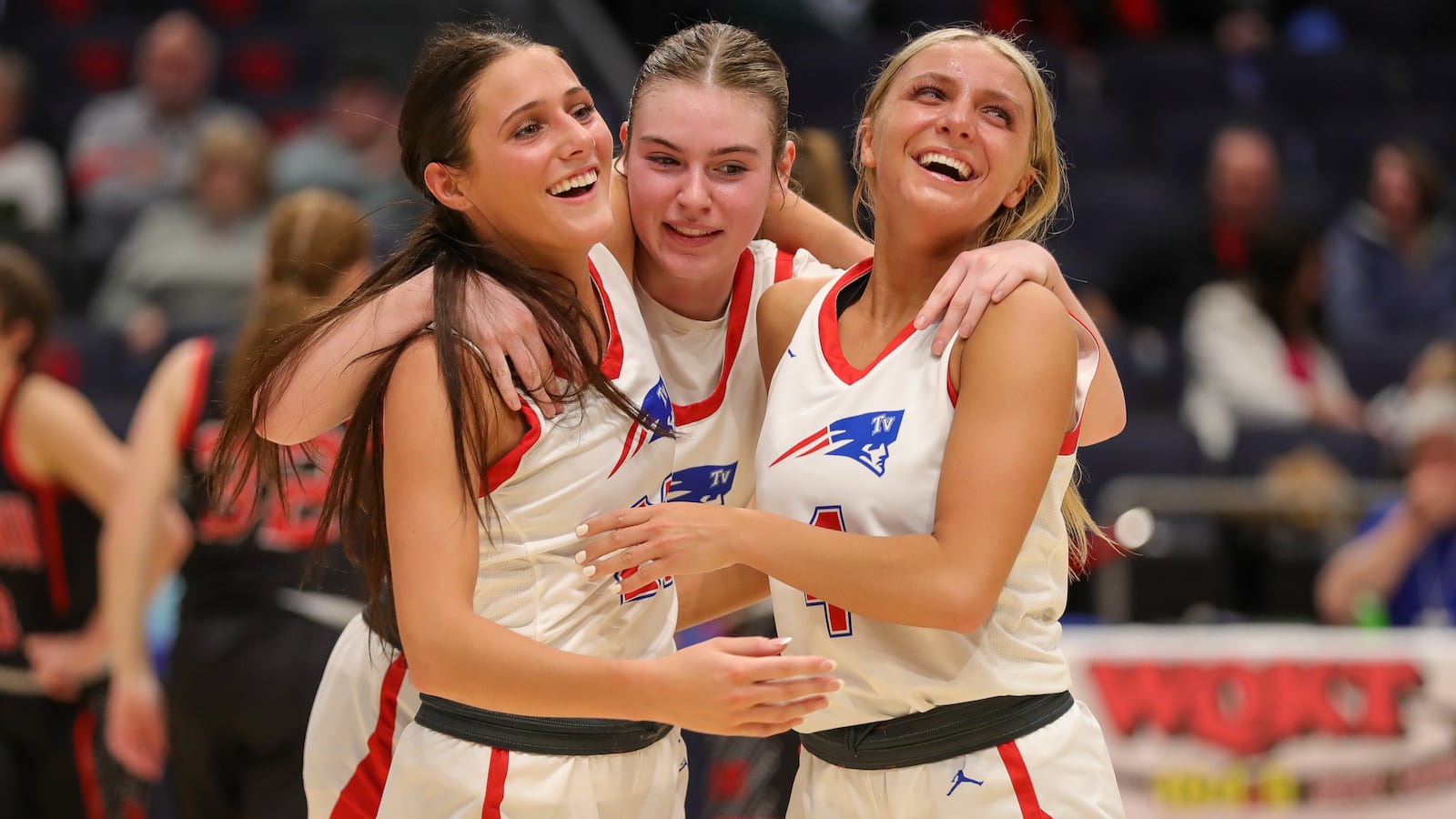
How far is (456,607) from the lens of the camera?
7.73ft

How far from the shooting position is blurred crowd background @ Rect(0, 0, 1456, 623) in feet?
20.7

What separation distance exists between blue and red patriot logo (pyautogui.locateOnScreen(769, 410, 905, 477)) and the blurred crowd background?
3.47 metres

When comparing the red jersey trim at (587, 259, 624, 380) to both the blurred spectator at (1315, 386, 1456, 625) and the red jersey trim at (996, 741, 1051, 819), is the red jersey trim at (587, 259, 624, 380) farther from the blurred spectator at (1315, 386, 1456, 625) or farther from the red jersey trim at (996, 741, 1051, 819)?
the blurred spectator at (1315, 386, 1456, 625)

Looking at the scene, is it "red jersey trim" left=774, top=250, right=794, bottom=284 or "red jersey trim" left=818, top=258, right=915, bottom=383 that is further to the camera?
"red jersey trim" left=774, top=250, right=794, bottom=284

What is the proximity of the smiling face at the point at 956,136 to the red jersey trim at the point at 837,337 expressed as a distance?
167 millimetres

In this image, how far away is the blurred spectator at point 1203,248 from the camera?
752cm

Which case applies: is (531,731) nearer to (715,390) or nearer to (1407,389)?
(715,390)

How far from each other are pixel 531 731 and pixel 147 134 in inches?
268

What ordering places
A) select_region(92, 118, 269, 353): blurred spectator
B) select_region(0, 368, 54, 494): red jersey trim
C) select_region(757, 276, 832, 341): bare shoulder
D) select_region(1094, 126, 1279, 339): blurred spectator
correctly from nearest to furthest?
select_region(757, 276, 832, 341): bare shoulder
select_region(0, 368, 54, 494): red jersey trim
select_region(92, 118, 269, 353): blurred spectator
select_region(1094, 126, 1279, 339): blurred spectator

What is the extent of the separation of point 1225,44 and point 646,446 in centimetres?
808

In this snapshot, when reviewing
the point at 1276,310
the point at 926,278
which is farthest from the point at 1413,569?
the point at 926,278

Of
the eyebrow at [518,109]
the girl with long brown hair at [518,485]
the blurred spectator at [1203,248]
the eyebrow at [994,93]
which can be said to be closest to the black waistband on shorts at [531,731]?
the girl with long brown hair at [518,485]

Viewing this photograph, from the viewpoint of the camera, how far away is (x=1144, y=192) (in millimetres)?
8312

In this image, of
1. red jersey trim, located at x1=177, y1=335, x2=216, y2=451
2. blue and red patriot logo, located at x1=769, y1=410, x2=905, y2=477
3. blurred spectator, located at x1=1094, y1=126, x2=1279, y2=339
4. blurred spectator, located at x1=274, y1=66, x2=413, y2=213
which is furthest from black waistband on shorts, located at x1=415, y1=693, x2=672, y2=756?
blurred spectator, located at x1=274, y1=66, x2=413, y2=213
